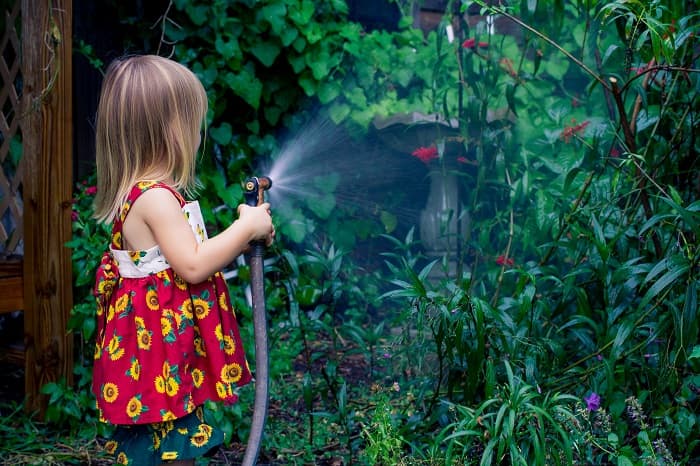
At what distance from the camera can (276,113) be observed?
3.59 metres

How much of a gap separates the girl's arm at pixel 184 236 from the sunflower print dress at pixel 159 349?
3 cm

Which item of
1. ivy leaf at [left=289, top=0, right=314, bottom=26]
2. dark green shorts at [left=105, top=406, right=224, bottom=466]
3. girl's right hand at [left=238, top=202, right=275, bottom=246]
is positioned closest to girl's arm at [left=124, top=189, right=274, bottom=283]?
girl's right hand at [left=238, top=202, right=275, bottom=246]

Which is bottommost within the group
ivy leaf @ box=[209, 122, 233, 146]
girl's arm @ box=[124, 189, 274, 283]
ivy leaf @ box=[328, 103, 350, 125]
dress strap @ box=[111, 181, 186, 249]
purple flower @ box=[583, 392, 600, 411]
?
purple flower @ box=[583, 392, 600, 411]

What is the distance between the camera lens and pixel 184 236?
66.2 inches

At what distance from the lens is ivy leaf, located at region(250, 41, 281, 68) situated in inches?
134

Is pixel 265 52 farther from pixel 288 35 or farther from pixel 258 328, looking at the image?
pixel 258 328

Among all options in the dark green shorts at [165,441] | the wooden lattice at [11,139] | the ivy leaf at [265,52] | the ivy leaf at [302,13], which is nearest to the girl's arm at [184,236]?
the dark green shorts at [165,441]

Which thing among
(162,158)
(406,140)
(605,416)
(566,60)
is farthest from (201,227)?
(566,60)

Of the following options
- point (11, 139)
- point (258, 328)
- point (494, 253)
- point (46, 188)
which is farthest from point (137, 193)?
point (494, 253)

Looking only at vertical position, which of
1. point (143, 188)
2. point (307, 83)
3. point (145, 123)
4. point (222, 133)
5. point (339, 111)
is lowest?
point (143, 188)

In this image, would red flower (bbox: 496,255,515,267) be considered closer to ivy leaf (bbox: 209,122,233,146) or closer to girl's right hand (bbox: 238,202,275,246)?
girl's right hand (bbox: 238,202,275,246)

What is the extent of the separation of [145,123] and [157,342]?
48 cm

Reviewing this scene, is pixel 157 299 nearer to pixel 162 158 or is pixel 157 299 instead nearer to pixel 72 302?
pixel 162 158

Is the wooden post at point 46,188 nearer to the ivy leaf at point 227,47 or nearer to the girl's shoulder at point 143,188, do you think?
the ivy leaf at point 227,47
